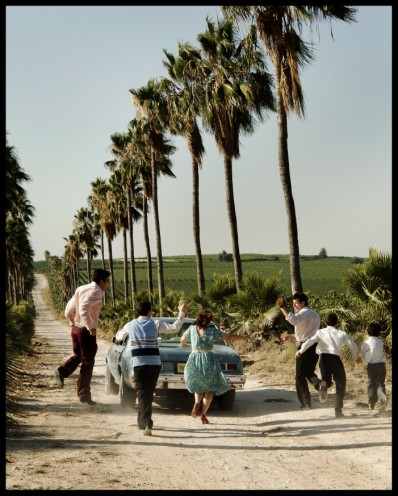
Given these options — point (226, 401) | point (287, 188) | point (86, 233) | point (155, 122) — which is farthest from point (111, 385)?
point (86, 233)

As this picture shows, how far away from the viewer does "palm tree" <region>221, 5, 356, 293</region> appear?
822 inches

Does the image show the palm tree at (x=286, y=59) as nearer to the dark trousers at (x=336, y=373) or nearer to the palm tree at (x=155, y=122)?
the dark trousers at (x=336, y=373)

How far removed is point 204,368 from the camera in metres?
11.6

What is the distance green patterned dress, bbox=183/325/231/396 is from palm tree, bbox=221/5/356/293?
9.78 metres

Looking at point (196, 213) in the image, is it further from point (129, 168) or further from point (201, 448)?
point (201, 448)

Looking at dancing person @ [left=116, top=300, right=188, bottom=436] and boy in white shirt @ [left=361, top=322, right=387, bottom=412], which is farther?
boy in white shirt @ [left=361, top=322, right=387, bottom=412]

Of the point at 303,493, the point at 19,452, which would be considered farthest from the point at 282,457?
the point at 19,452

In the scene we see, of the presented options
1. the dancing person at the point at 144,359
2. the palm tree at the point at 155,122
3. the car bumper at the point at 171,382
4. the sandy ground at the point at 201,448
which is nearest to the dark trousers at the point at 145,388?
the dancing person at the point at 144,359

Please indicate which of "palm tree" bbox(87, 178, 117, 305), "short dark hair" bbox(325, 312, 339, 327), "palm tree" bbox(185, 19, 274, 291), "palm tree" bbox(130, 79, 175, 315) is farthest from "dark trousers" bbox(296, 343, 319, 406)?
"palm tree" bbox(87, 178, 117, 305)

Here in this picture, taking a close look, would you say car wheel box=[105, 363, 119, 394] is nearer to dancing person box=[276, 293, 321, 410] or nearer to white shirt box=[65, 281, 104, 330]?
white shirt box=[65, 281, 104, 330]

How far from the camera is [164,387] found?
40.1ft

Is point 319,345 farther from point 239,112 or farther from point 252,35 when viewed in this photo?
point 239,112

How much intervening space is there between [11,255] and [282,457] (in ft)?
200

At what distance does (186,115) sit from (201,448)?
23.7m
